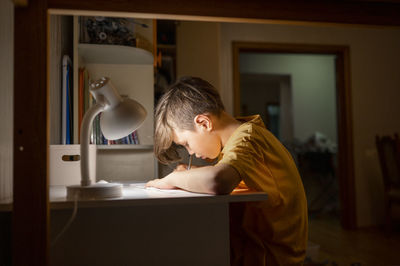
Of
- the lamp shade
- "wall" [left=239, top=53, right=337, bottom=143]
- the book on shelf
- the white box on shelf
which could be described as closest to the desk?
the lamp shade

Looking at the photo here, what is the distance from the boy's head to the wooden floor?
151 cm

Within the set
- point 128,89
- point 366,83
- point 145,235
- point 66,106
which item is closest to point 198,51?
point 128,89

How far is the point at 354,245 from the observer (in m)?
2.72

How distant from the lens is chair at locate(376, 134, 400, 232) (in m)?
2.98

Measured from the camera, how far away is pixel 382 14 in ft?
2.39

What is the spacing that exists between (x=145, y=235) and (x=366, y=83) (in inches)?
131

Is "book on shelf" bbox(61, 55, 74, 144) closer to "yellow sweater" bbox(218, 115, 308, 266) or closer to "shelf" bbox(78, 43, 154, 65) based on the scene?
"shelf" bbox(78, 43, 154, 65)

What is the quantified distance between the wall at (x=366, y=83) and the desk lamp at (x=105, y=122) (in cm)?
265

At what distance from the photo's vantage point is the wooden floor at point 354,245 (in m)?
2.30

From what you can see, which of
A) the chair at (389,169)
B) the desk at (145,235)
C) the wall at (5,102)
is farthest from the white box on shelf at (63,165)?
the chair at (389,169)

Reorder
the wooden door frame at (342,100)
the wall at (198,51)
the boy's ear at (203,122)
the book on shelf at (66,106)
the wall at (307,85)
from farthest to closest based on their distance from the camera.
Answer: the wall at (307,85) → the wooden door frame at (342,100) → the wall at (198,51) → the book on shelf at (66,106) → the boy's ear at (203,122)

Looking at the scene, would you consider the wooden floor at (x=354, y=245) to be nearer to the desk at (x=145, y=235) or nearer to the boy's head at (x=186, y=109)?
the boy's head at (x=186, y=109)

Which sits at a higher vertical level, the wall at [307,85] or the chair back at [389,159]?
the wall at [307,85]

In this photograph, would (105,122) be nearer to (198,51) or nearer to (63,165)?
(63,165)
